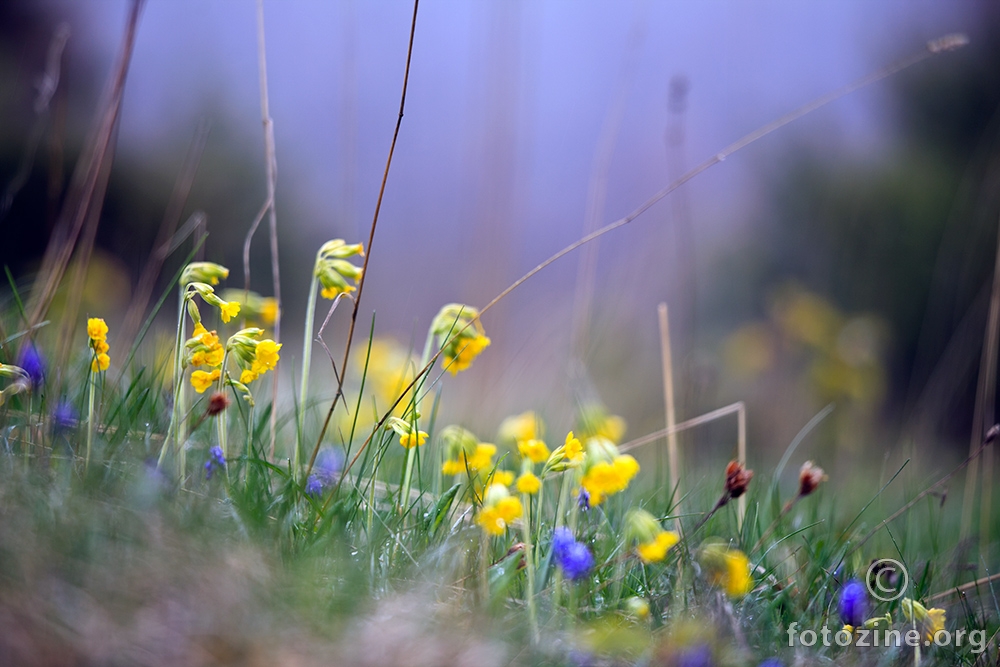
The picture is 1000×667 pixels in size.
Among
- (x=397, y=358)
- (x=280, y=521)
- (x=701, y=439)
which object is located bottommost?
(x=701, y=439)

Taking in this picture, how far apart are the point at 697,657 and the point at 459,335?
782 mm

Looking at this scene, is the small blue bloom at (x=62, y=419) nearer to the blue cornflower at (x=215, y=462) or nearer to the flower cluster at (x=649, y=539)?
the blue cornflower at (x=215, y=462)

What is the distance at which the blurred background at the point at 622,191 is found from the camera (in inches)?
176

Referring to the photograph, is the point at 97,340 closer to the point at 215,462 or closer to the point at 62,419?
the point at 62,419

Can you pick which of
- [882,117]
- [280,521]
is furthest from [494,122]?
[882,117]

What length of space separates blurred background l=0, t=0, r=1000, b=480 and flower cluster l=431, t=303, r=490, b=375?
1025 millimetres

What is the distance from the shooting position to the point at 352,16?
2633 millimetres

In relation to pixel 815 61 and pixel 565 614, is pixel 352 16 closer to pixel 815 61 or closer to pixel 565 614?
pixel 565 614

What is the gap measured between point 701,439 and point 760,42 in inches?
248

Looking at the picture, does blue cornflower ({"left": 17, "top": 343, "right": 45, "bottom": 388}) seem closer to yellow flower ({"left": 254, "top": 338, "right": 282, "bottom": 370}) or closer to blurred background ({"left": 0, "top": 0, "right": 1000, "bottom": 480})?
yellow flower ({"left": 254, "top": 338, "right": 282, "bottom": 370})

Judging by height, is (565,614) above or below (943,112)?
below

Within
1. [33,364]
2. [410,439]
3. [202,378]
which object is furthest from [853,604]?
[33,364]

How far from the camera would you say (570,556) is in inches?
46.1

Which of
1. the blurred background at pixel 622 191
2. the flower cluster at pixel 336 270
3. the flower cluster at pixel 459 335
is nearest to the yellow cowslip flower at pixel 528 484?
the flower cluster at pixel 459 335
